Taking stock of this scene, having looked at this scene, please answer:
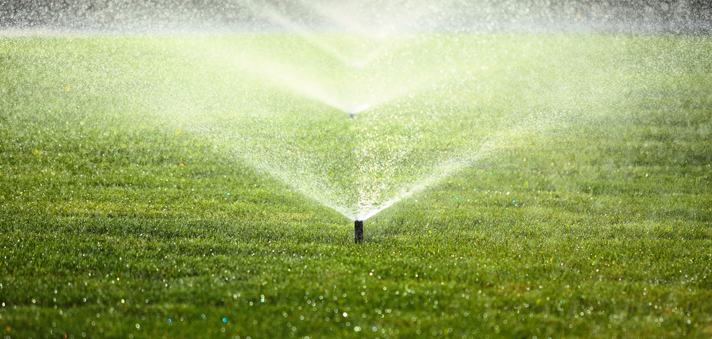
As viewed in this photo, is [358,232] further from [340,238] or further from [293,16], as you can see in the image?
[293,16]

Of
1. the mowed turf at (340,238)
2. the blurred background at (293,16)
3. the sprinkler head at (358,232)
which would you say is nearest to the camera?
the mowed turf at (340,238)

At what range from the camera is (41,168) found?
7.38 meters

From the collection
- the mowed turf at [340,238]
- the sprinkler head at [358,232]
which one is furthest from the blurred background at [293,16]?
the sprinkler head at [358,232]

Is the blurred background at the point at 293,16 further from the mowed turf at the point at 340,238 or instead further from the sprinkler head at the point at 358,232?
the sprinkler head at the point at 358,232

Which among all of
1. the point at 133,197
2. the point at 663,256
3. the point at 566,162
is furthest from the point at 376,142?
the point at 663,256

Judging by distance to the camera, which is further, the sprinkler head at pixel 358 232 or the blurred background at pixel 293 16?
the blurred background at pixel 293 16

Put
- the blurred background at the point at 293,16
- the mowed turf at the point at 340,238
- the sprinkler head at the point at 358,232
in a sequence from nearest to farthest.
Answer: the mowed turf at the point at 340,238 < the sprinkler head at the point at 358,232 < the blurred background at the point at 293,16

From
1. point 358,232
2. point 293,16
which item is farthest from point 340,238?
point 293,16

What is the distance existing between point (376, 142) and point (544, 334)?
22.3 feet

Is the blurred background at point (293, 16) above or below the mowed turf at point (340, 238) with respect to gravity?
above

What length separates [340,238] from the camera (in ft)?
17.1

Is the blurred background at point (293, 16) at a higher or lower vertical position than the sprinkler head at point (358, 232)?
higher

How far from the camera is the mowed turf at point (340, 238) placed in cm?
346

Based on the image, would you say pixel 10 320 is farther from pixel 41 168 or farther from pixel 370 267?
pixel 41 168
